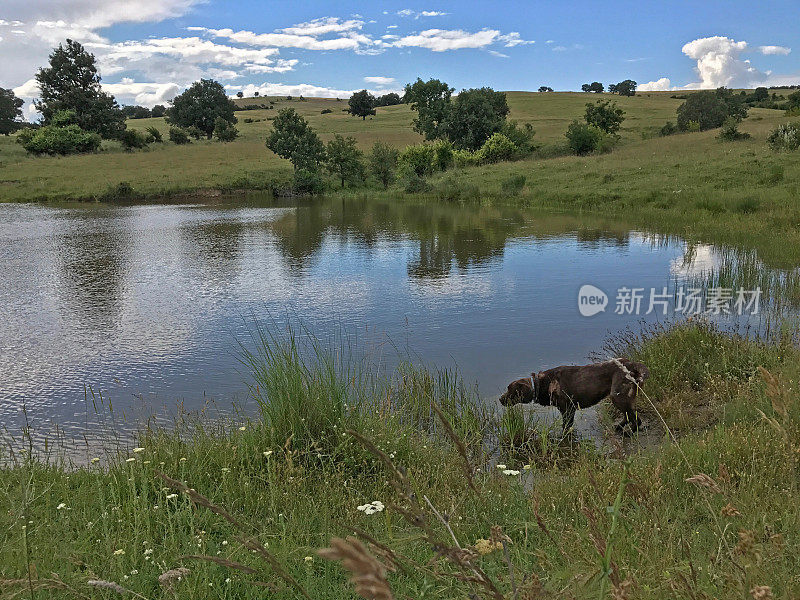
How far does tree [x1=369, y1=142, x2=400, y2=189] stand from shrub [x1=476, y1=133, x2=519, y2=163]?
277 inches

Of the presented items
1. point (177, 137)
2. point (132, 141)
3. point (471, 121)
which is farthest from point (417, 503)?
point (177, 137)

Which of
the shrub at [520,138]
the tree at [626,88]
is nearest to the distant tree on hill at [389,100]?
the tree at [626,88]

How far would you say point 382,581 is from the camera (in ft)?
2.26

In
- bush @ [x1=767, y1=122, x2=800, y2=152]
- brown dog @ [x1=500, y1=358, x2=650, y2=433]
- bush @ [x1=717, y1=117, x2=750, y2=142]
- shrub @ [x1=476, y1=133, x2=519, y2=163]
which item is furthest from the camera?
shrub @ [x1=476, y1=133, x2=519, y2=163]

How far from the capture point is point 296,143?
168ft

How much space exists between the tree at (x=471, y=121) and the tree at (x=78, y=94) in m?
37.6

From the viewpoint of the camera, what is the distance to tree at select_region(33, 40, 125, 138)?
6550 centimetres

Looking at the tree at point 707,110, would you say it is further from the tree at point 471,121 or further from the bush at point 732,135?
the bush at point 732,135

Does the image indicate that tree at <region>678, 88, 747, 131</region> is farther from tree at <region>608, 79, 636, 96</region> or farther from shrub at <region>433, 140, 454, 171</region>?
tree at <region>608, 79, 636, 96</region>

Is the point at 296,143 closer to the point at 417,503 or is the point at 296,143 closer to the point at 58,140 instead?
the point at 58,140

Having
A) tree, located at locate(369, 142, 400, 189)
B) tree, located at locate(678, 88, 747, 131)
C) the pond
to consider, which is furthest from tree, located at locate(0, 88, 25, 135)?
tree, located at locate(678, 88, 747, 131)

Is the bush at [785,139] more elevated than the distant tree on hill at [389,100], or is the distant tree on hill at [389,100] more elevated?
the distant tree on hill at [389,100]

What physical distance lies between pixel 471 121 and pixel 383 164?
10.9m

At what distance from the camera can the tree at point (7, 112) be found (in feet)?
250
